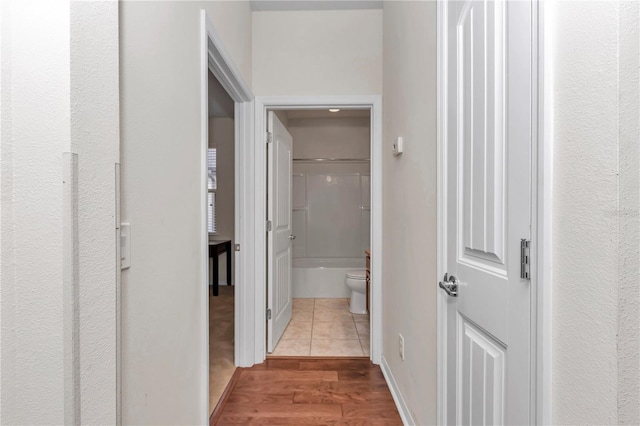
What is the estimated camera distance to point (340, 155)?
16.9 feet

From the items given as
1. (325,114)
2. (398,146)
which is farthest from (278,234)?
(325,114)

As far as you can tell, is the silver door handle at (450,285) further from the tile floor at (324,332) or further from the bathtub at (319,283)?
the bathtub at (319,283)

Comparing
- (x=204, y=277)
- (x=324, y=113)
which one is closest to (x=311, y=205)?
(x=324, y=113)

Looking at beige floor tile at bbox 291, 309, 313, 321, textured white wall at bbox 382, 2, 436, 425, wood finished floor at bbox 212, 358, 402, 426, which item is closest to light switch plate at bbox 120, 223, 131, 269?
textured white wall at bbox 382, 2, 436, 425

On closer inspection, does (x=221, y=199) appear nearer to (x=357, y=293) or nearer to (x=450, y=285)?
(x=357, y=293)

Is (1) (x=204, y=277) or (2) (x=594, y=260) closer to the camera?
(2) (x=594, y=260)

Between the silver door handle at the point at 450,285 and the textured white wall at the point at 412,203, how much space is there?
148 mm

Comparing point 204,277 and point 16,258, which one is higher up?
point 16,258

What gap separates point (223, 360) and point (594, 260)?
2534 mm

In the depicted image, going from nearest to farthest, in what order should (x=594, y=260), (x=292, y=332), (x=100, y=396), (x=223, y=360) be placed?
1. (x=594, y=260)
2. (x=100, y=396)
3. (x=223, y=360)
4. (x=292, y=332)

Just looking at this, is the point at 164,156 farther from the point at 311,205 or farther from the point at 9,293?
the point at 311,205

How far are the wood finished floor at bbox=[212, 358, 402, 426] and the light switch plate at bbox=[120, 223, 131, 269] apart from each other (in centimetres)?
133

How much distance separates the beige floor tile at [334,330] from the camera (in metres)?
3.06

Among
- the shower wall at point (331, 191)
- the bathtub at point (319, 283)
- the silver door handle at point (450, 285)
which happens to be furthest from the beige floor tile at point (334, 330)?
the silver door handle at point (450, 285)
